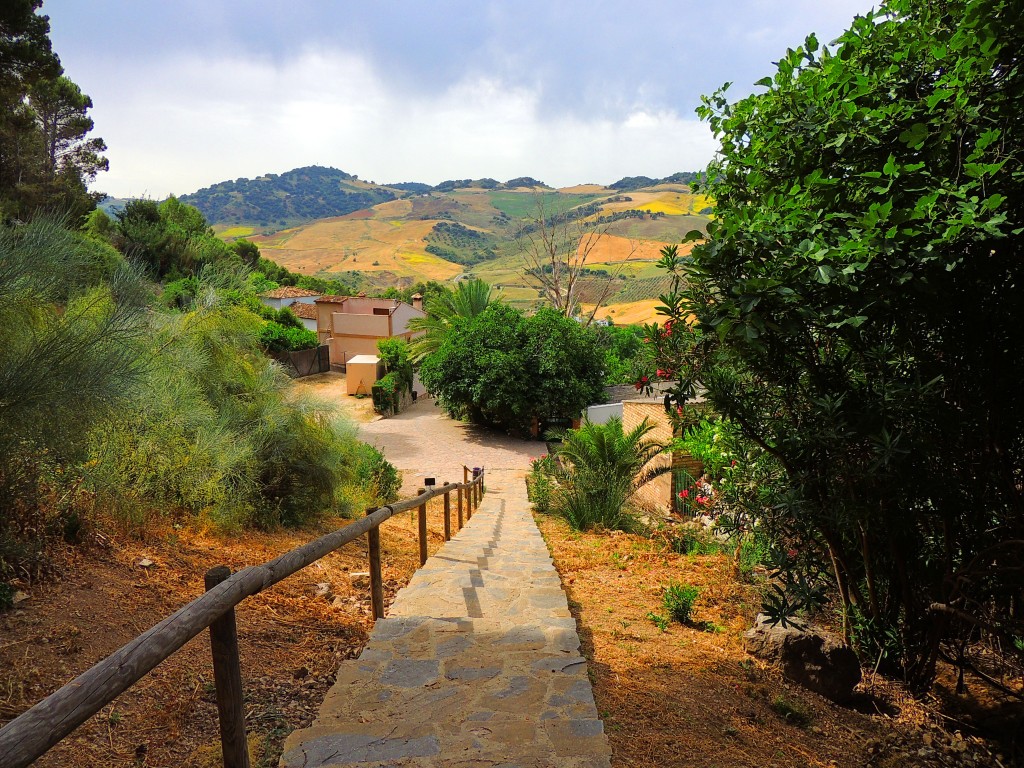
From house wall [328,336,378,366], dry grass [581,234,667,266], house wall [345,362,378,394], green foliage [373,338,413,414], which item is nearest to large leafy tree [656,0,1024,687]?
green foliage [373,338,413,414]

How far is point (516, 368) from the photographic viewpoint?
2277 centimetres

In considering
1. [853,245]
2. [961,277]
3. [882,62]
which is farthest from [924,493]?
[882,62]

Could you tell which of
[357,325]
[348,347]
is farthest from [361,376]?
[348,347]

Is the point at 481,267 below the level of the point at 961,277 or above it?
above

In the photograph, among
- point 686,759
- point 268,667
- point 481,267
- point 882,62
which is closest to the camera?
point 686,759

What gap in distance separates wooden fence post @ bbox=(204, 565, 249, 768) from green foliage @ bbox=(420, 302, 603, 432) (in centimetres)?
2030

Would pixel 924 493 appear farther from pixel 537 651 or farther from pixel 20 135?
pixel 20 135

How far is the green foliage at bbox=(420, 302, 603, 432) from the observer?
74.6ft

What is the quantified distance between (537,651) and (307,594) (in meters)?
2.78

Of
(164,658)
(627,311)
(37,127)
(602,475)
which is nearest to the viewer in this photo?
(164,658)

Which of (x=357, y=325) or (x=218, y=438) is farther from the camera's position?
(x=357, y=325)

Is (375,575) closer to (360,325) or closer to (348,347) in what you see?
(360,325)

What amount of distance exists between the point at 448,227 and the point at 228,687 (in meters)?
133

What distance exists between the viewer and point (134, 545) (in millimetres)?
5637
